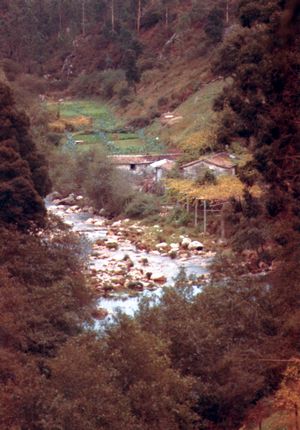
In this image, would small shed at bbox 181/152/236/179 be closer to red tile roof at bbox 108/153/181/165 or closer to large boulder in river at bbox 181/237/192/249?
red tile roof at bbox 108/153/181/165

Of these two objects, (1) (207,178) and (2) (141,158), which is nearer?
(1) (207,178)

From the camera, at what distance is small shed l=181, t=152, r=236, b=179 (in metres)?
33.5

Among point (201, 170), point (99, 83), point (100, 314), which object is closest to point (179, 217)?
point (201, 170)

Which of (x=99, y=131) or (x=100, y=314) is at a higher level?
(x=100, y=314)

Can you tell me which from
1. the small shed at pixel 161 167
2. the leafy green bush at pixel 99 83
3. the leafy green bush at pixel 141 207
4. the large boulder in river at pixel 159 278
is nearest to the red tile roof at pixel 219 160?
the small shed at pixel 161 167

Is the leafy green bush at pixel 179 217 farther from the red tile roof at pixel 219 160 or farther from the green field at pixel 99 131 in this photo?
the green field at pixel 99 131

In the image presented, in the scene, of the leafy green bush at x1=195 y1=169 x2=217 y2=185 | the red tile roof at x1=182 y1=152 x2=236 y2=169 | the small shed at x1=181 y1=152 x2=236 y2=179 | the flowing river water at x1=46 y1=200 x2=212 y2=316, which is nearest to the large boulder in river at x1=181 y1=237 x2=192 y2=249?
the flowing river water at x1=46 y1=200 x2=212 y2=316

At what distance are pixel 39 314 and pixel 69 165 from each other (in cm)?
2560

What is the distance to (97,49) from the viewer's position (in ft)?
247

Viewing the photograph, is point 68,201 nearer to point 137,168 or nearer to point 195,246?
point 137,168

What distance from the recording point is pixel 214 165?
33.9 metres

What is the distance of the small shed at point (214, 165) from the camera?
110 ft

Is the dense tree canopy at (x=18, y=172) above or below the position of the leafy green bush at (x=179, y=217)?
above

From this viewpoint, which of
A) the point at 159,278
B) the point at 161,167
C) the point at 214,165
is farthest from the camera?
the point at 161,167
